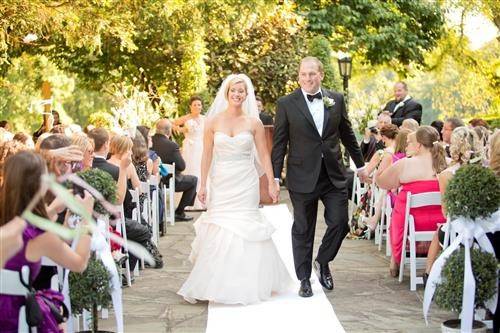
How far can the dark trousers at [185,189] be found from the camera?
13.5 m

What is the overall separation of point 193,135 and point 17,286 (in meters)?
10.9

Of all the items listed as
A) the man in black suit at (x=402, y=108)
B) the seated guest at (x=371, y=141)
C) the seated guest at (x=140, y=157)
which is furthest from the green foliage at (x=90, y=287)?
the man in black suit at (x=402, y=108)

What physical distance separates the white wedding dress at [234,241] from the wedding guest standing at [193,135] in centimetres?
697

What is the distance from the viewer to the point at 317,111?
7.71 metres

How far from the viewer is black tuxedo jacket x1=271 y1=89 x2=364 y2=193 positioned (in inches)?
299

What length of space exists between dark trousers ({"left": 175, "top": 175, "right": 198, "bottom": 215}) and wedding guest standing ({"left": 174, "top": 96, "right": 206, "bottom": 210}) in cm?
117

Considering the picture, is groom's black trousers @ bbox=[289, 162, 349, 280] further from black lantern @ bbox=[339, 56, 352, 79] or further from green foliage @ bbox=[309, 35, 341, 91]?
black lantern @ bbox=[339, 56, 352, 79]

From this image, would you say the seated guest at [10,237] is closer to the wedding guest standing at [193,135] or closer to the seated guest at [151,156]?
the seated guest at [151,156]

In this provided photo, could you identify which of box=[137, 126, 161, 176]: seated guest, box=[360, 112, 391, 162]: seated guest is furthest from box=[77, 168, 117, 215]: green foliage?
box=[360, 112, 391, 162]: seated guest

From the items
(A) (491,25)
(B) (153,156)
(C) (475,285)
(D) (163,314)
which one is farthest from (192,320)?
(A) (491,25)

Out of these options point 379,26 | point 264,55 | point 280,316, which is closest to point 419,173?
point 280,316

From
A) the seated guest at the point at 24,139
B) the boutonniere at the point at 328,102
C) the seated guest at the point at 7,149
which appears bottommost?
the seated guest at the point at 7,149

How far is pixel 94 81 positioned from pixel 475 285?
18.5 metres

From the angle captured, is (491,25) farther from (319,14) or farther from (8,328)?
(8,328)
